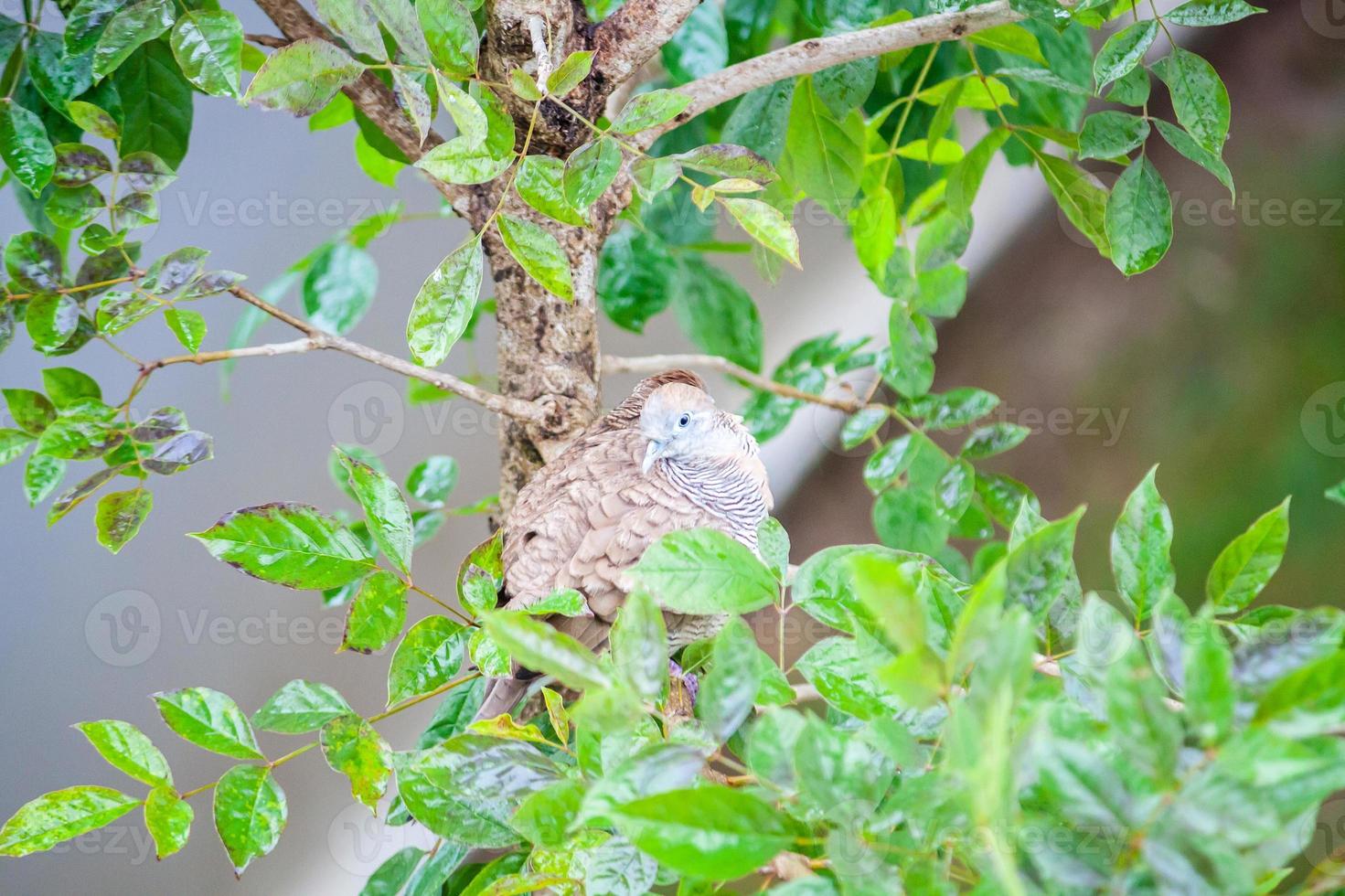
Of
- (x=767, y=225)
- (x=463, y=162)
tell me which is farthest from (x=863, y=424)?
(x=463, y=162)

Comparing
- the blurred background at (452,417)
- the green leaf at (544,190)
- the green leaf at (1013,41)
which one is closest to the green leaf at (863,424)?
the green leaf at (1013,41)

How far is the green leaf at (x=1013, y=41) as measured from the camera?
579 mm

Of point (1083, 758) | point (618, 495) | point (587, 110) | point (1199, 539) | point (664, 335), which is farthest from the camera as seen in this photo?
point (664, 335)

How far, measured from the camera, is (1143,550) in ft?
1.04

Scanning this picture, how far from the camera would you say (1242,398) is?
1.28m

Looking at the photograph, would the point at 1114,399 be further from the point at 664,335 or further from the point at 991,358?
the point at 664,335

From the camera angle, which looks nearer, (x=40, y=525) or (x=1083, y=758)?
(x=1083, y=758)

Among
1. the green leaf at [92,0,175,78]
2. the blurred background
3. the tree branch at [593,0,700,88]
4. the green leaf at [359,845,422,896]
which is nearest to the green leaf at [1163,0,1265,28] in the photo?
the tree branch at [593,0,700,88]

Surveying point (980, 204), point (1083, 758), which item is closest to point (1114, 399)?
point (980, 204)

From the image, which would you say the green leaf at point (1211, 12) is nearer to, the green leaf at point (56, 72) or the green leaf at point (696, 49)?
the green leaf at point (696, 49)

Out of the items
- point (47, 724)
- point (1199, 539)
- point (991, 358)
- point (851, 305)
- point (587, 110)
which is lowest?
point (1199, 539)

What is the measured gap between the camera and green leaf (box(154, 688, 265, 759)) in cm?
39

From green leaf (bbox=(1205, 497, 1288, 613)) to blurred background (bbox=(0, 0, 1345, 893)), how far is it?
39.2 inches

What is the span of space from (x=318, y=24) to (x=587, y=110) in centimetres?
16
